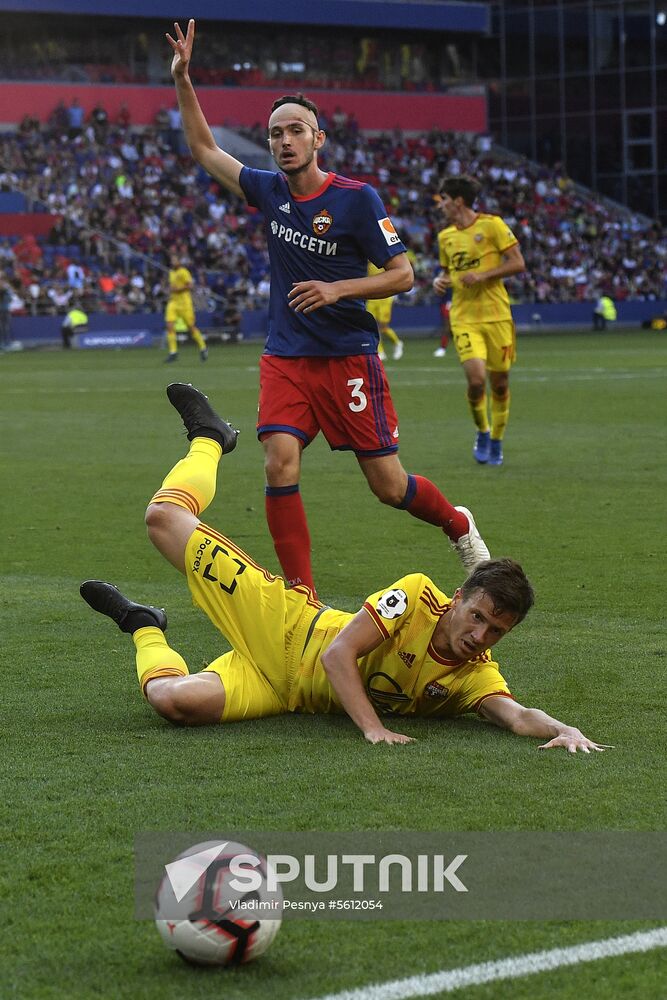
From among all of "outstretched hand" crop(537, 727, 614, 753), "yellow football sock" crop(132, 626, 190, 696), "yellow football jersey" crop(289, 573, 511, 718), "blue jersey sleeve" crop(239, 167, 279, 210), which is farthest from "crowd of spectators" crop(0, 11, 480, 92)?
"outstretched hand" crop(537, 727, 614, 753)

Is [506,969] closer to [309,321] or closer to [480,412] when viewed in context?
[309,321]

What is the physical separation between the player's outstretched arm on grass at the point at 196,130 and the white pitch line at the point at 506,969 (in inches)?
181

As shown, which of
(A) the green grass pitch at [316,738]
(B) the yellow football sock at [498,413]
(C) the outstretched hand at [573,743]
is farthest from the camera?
(B) the yellow football sock at [498,413]

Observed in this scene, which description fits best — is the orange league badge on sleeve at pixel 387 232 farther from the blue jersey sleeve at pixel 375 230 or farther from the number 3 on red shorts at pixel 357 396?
the number 3 on red shorts at pixel 357 396

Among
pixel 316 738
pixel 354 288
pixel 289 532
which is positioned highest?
pixel 354 288

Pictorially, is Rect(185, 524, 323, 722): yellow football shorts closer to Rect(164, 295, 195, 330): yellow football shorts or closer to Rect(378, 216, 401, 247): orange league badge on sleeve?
Rect(378, 216, 401, 247): orange league badge on sleeve

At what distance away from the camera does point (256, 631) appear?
5371 millimetres

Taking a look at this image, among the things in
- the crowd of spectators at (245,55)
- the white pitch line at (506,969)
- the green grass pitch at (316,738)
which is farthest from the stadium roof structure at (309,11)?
the white pitch line at (506,969)

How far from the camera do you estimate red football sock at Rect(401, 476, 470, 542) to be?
24.3 ft

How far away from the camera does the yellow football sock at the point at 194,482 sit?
6000mm

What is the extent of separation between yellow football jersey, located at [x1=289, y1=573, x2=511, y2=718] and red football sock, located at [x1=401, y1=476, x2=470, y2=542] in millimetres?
2024

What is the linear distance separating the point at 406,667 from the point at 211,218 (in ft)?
138

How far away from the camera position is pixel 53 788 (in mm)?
4523

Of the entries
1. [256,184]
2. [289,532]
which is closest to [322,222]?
[256,184]
